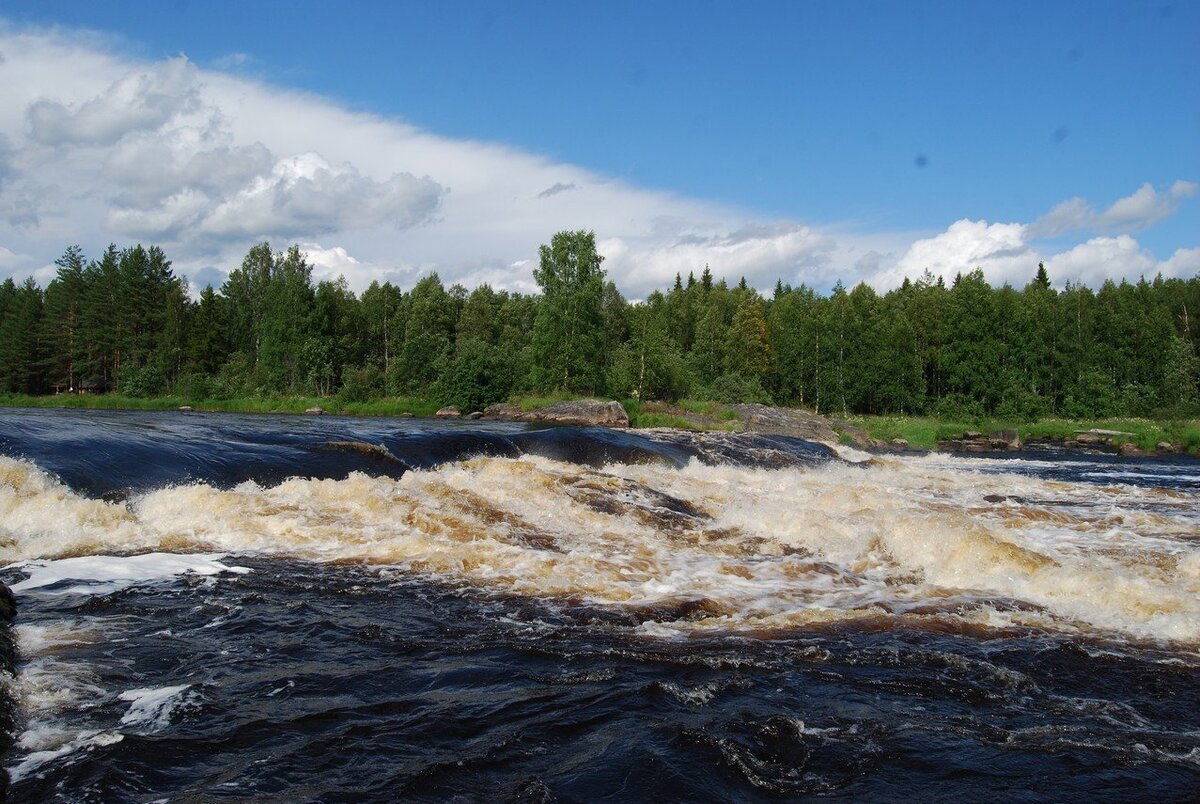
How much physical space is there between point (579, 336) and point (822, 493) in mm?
38109

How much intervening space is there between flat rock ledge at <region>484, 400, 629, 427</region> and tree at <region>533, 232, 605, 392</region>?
210 inches

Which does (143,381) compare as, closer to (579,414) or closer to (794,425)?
(579,414)

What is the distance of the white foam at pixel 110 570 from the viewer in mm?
8383

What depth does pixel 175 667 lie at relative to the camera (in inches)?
247

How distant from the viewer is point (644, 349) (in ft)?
179

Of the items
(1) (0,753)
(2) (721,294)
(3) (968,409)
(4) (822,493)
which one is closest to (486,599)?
(1) (0,753)

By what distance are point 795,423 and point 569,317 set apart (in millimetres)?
18951

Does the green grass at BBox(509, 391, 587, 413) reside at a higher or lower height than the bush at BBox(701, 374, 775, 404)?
lower

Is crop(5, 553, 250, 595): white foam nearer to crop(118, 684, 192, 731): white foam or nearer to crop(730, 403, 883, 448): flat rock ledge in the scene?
crop(118, 684, 192, 731): white foam

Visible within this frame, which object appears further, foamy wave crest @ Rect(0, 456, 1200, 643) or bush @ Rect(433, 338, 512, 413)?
bush @ Rect(433, 338, 512, 413)

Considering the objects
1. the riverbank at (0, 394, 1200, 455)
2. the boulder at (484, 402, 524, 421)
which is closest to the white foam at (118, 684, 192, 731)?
the riverbank at (0, 394, 1200, 455)

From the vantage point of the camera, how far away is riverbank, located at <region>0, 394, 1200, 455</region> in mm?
39750

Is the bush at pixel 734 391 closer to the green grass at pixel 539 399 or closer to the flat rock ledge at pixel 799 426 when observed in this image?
the flat rock ledge at pixel 799 426

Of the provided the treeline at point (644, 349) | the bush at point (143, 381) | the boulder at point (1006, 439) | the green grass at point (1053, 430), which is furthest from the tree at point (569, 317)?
the bush at point (143, 381)
